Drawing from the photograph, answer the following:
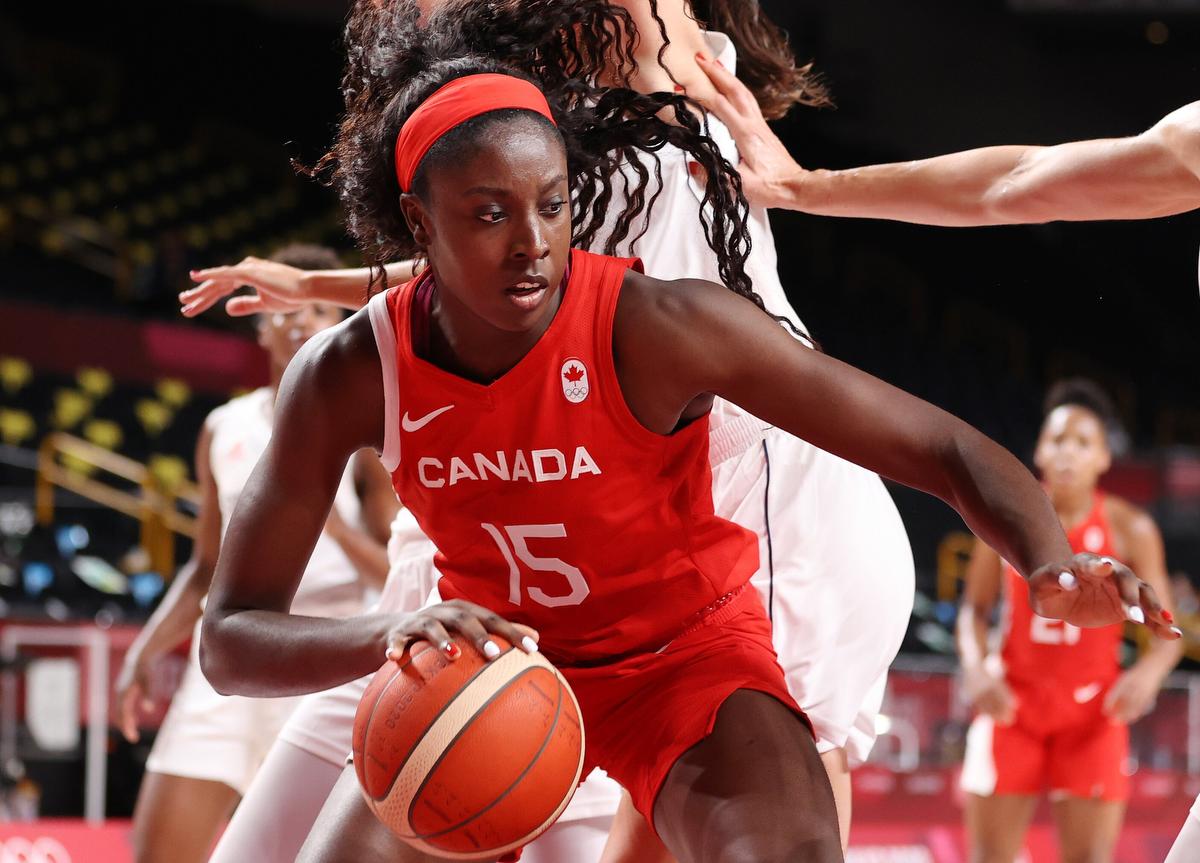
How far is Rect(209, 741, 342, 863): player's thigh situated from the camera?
10.8 feet

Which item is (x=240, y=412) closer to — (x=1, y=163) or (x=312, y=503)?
(x=312, y=503)

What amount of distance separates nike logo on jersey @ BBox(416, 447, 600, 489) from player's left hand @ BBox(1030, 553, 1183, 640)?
741 millimetres

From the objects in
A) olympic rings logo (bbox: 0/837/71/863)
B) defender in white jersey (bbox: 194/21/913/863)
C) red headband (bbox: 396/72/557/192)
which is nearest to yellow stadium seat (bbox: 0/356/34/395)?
olympic rings logo (bbox: 0/837/71/863)

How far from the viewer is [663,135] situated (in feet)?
9.61

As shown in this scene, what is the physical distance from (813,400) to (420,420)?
0.63m

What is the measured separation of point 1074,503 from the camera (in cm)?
696

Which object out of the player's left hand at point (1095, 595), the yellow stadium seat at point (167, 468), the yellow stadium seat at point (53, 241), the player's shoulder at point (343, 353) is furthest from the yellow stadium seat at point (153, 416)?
the player's left hand at point (1095, 595)

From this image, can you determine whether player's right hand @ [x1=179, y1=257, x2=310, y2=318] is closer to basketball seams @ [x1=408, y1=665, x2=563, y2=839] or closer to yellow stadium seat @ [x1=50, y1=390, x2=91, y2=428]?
basketball seams @ [x1=408, y1=665, x2=563, y2=839]

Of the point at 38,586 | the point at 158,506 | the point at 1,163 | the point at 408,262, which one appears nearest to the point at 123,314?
the point at 1,163

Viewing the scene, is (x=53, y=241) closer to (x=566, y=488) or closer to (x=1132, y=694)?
(x=1132, y=694)

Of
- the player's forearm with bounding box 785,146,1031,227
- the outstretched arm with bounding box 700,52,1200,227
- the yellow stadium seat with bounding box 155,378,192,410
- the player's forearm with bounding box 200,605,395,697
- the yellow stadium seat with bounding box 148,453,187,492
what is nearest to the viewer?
the player's forearm with bounding box 200,605,395,697

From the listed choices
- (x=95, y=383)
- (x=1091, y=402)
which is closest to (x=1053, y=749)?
(x=1091, y=402)

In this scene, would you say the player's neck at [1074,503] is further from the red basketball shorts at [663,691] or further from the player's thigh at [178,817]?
the red basketball shorts at [663,691]

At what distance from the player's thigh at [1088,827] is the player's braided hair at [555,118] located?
13.3 ft
